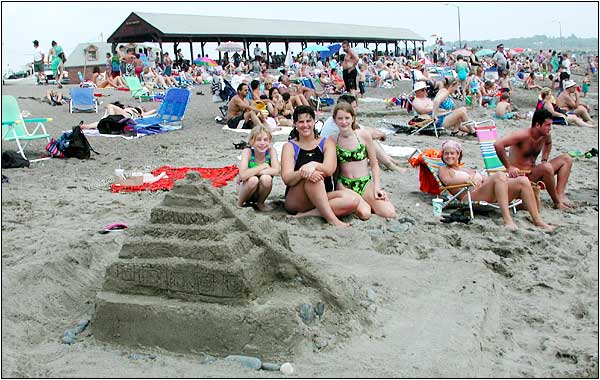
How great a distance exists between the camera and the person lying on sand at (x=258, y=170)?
18.7ft

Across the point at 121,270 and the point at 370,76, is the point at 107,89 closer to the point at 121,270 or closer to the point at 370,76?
the point at 370,76

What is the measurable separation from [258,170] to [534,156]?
10.4ft

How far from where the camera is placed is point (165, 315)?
127 inches

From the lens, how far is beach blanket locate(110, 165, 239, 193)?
6941mm

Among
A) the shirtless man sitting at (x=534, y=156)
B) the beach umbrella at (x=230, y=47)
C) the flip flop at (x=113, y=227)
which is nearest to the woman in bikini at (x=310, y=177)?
the flip flop at (x=113, y=227)

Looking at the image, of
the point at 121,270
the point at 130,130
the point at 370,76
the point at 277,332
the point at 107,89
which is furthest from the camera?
the point at 370,76

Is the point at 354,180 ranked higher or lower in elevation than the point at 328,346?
higher

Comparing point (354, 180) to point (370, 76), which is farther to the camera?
point (370, 76)

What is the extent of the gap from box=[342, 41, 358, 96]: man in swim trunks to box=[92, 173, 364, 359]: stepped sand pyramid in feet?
41.1

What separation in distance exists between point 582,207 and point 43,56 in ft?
72.2

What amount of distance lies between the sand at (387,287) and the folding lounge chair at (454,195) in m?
0.15

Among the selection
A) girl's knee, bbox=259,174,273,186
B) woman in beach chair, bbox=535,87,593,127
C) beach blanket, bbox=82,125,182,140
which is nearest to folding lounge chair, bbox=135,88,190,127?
beach blanket, bbox=82,125,182,140

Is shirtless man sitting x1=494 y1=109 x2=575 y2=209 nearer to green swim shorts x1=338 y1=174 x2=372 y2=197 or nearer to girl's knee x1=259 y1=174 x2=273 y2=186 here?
green swim shorts x1=338 y1=174 x2=372 y2=197

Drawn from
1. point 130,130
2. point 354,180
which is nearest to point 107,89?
point 130,130
